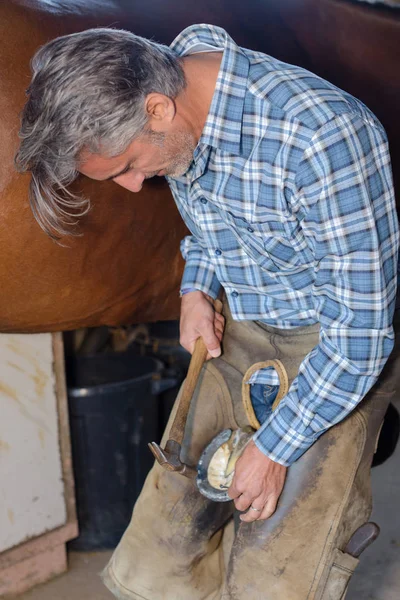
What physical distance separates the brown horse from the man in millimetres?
79

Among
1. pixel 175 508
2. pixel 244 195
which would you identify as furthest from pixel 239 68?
pixel 175 508

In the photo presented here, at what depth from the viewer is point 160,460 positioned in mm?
1330

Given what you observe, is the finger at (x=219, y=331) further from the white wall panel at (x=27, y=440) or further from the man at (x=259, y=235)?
the white wall panel at (x=27, y=440)

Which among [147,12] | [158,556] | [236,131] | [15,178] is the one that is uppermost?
[147,12]

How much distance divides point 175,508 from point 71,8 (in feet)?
3.30

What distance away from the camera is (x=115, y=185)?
1.51 meters

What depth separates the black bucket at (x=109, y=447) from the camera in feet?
6.93

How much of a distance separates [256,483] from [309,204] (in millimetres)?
489

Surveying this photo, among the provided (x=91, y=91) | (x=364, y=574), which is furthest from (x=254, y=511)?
(x=364, y=574)

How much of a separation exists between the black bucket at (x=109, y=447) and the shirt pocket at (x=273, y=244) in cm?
93

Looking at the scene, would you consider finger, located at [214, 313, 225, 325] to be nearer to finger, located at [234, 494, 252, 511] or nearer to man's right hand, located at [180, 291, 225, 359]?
man's right hand, located at [180, 291, 225, 359]

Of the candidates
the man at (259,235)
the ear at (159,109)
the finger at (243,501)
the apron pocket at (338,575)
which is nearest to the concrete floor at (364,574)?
the man at (259,235)

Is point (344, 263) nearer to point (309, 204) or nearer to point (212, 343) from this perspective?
point (309, 204)

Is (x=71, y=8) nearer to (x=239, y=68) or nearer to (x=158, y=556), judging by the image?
(x=239, y=68)
